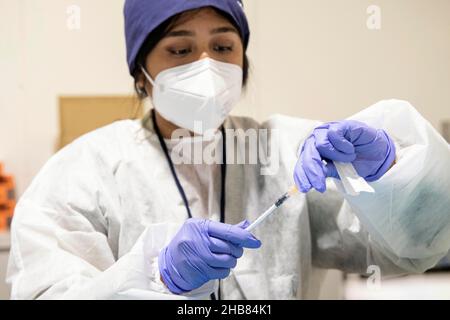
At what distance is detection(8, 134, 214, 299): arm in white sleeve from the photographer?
786 millimetres

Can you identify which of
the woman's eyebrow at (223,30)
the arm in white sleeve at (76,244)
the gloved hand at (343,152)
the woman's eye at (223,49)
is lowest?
the arm in white sleeve at (76,244)

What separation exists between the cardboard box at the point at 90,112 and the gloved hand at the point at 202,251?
0.42m

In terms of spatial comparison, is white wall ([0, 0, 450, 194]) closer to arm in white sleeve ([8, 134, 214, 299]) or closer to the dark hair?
the dark hair

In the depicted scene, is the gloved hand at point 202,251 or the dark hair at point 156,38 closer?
the gloved hand at point 202,251

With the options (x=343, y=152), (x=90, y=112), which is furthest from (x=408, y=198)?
(x=90, y=112)

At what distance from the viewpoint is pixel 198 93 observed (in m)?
0.93

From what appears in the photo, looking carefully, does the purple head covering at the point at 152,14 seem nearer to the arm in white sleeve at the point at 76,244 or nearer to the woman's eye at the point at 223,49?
the woman's eye at the point at 223,49

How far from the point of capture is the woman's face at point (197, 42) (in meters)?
0.91

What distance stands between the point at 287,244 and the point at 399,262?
0.21m

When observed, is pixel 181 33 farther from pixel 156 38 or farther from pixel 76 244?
pixel 76 244

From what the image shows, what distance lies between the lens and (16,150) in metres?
1.38

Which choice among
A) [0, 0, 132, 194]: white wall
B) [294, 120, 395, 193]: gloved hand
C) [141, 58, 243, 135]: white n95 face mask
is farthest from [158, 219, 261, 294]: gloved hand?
[0, 0, 132, 194]: white wall

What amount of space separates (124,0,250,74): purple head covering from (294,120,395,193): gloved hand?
0.28 metres

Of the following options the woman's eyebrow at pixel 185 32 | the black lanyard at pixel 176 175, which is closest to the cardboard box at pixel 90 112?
the black lanyard at pixel 176 175
